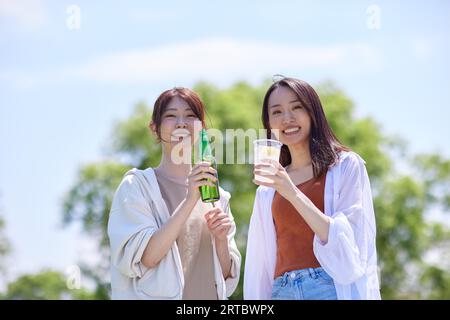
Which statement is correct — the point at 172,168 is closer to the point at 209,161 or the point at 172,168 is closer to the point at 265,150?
the point at 209,161

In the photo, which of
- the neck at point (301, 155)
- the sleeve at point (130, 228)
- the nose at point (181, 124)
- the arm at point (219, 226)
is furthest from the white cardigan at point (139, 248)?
the neck at point (301, 155)

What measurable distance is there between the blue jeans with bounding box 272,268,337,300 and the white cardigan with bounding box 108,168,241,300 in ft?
1.53

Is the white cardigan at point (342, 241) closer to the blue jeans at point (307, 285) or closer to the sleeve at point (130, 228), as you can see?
the blue jeans at point (307, 285)

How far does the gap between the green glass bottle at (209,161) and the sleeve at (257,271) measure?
610mm

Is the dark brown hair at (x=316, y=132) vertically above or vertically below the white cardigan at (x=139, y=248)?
above

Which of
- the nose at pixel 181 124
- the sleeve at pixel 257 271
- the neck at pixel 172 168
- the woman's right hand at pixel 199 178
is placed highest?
the nose at pixel 181 124

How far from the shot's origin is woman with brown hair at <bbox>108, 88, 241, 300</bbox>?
4.84m

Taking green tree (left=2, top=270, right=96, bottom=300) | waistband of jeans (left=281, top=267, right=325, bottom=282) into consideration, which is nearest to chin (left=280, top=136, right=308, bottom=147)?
waistband of jeans (left=281, top=267, right=325, bottom=282)

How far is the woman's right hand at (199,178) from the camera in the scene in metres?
4.81

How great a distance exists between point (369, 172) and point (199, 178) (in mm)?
24791

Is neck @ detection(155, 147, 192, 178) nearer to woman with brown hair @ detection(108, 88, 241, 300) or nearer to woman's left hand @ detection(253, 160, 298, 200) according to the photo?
woman with brown hair @ detection(108, 88, 241, 300)

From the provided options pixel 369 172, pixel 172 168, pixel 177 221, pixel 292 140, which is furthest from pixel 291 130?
pixel 369 172

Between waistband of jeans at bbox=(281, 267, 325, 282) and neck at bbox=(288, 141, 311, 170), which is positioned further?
neck at bbox=(288, 141, 311, 170)

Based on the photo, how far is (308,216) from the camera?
15.5 ft
